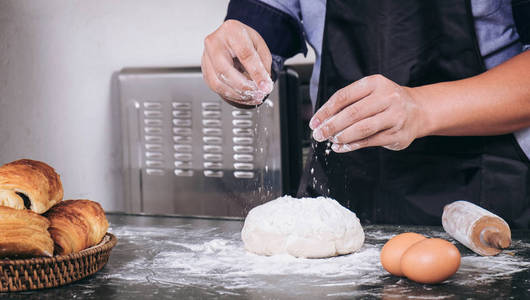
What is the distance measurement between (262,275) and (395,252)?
23 cm

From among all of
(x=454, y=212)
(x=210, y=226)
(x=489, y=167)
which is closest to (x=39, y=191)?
(x=210, y=226)

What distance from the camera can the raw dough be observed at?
1.21m

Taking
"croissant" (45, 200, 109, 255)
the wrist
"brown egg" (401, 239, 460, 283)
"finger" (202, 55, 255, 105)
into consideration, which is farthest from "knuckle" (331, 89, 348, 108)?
"croissant" (45, 200, 109, 255)

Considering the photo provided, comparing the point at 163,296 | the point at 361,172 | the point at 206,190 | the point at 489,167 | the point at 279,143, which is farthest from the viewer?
the point at 206,190

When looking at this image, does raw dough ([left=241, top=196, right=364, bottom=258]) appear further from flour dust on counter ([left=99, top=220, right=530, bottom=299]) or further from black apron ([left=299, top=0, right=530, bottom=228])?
black apron ([left=299, top=0, right=530, bottom=228])

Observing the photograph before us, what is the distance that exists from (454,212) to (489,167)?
0.81ft

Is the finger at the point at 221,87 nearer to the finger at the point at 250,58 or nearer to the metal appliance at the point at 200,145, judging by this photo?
the finger at the point at 250,58

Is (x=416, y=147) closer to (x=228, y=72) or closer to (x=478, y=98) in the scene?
(x=478, y=98)

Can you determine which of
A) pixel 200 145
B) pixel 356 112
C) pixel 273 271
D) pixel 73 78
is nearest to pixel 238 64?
pixel 356 112

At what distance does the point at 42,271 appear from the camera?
963mm

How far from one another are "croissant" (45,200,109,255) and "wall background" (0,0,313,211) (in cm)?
137

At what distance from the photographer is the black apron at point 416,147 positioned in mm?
1435

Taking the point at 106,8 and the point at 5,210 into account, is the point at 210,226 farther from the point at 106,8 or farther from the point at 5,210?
the point at 106,8

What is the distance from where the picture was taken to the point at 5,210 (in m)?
0.96
